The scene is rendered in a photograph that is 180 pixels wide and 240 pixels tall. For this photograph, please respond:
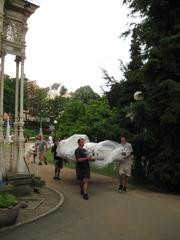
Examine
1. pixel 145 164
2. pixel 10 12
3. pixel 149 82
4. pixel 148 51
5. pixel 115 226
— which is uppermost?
pixel 10 12

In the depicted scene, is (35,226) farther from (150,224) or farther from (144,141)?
(144,141)

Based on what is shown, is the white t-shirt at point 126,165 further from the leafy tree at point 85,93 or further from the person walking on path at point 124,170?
the leafy tree at point 85,93

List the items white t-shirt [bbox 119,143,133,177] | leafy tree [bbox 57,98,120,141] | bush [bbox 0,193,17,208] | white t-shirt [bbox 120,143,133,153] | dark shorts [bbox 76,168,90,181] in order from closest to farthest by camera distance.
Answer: bush [bbox 0,193,17,208] → dark shorts [bbox 76,168,90,181] → white t-shirt [bbox 119,143,133,177] → white t-shirt [bbox 120,143,133,153] → leafy tree [bbox 57,98,120,141]

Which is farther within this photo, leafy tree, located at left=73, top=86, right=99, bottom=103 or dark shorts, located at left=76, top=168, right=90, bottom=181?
leafy tree, located at left=73, top=86, right=99, bottom=103

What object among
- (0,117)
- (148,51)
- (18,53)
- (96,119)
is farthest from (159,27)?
(96,119)

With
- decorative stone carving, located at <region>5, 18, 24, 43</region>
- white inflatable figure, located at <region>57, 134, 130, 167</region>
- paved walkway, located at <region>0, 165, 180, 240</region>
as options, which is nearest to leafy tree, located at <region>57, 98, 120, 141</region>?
white inflatable figure, located at <region>57, 134, 130, 167</region>

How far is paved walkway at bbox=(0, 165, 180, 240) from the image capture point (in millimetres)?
8699

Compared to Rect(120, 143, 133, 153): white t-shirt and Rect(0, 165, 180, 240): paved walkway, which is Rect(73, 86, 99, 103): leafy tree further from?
Rect(0, 165, 180, 240): paved walkway

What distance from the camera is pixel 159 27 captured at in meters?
15.5

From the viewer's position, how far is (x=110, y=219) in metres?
10.4

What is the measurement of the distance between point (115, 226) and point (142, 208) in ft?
7.82

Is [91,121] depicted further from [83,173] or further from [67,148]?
[83,173]

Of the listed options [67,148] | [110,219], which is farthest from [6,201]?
[67,148]

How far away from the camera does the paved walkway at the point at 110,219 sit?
8699 millimetres
